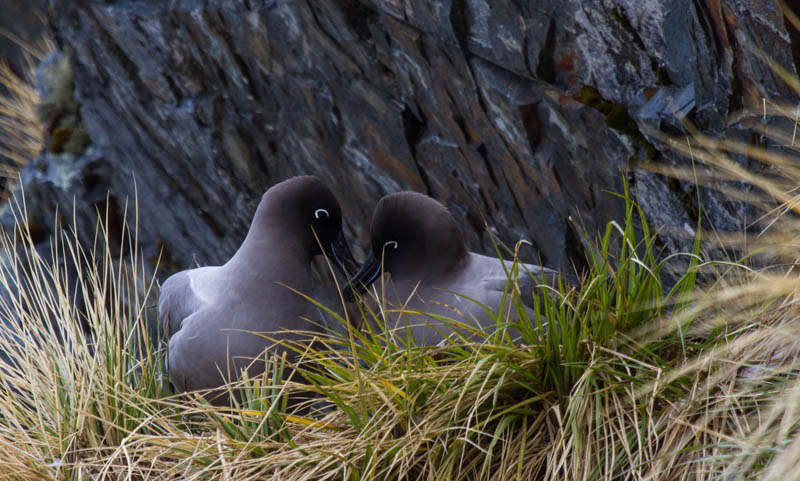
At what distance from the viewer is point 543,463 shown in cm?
214

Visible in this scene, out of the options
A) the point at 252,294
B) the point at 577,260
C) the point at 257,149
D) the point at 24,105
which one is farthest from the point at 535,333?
the point at 24,105

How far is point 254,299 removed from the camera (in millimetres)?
3033

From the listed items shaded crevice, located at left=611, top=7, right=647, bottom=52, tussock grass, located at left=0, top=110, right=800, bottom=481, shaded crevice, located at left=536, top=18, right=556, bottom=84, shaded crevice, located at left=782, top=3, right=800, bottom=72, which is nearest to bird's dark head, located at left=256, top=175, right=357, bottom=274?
tussock grass, located at left=0, top=110, right=800, bottom=481

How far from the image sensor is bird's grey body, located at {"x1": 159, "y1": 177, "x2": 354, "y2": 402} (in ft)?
9.70

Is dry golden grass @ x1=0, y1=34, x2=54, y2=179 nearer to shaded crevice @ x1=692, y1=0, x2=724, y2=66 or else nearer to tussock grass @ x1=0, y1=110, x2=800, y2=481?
tussock grass @ x1=0, y1=110, x2=800, y2=481

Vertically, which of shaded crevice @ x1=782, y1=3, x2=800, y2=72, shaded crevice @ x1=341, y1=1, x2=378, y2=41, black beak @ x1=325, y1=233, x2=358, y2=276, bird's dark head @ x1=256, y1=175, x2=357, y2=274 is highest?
shaded crevice @ x1=341, y1=1, x2=378, y2=41

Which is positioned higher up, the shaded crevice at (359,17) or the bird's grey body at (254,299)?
the shaded crevice at (359,17)

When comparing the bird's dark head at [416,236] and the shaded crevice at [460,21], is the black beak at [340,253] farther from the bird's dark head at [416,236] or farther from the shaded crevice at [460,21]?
the shaded crevice at [460,21]

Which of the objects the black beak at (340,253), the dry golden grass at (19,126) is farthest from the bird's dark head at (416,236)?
the dry golden grass at (19,126)

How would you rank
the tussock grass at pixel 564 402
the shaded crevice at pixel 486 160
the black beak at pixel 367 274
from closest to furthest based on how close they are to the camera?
the tussock grass at pixel 564 402 < the black beak at pixel 367 274 < the shaded crevice at pixel 486 160

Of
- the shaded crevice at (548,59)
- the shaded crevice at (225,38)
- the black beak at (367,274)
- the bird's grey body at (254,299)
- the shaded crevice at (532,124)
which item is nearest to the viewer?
the bird's grey body at (254,299)

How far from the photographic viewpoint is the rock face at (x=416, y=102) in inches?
123

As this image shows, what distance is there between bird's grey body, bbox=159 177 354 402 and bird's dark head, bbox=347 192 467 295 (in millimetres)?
231

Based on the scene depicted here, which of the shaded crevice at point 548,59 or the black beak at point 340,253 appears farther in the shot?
the shaded crevice at point 548,59
